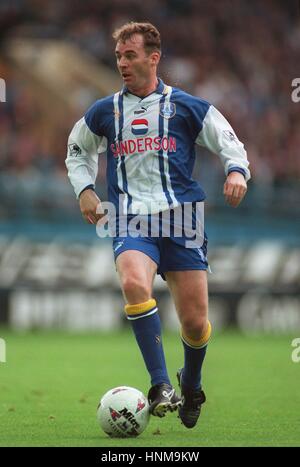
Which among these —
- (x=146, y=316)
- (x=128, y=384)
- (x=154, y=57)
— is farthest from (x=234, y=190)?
(x=128, y=384)

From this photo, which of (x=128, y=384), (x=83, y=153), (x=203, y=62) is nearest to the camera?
(x=83, y=153)

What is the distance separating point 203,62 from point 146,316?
13.6 metres

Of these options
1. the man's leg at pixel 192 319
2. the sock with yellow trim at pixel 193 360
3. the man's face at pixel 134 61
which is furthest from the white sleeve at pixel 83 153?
the sock with yellow trim at pixel 193 360

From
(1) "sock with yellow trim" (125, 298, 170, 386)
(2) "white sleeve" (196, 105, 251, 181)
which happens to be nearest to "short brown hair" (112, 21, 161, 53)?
(2) "white sleeve" (196, 105, 251, 181)

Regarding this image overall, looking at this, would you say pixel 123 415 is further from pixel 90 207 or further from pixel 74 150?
pixel 74 150

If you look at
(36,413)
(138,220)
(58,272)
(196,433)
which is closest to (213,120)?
(138,220)

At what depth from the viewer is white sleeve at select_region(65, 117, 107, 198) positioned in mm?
6461

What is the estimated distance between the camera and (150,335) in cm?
605

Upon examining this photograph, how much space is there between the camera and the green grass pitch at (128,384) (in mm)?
5961

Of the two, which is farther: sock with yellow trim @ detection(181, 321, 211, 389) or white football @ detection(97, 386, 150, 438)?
sock with yellow trim @ detection(181, 321, 211, 389)

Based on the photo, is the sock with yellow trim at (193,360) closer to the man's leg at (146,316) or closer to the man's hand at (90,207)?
the man's leg at (146,316)

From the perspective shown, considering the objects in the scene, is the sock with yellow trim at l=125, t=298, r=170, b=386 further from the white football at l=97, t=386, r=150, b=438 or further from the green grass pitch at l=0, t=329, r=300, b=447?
the green grass pitch at l=0, t=329, r=300, b=447

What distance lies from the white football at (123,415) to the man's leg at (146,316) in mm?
73

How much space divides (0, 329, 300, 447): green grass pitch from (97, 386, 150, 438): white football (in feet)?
0.22
